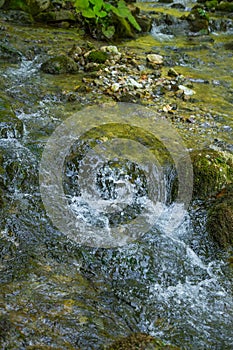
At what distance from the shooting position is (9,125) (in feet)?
17.3

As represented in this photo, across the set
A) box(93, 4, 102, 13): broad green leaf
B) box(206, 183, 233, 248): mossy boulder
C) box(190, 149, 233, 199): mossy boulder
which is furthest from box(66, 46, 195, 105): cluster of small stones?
box(206, 183, 233, 248): mossy boulder

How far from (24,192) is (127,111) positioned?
2729 millimetres

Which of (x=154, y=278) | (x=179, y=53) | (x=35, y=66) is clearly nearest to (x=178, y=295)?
(x=154, y=278)

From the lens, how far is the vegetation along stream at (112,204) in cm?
315

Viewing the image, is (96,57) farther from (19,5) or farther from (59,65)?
(19,5)

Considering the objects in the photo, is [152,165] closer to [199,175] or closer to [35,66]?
[199,175]

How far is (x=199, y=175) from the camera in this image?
191 inches

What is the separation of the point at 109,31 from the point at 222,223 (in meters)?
7.65

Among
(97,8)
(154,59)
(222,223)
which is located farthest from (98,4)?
(222,223)

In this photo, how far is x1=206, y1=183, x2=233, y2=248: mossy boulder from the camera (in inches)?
169

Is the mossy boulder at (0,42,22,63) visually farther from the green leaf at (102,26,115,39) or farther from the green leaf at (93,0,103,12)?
the green leaf at (102,26,115,39)

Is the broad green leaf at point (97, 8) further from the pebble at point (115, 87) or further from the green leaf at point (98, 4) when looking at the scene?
the pebble at point (115, 87)

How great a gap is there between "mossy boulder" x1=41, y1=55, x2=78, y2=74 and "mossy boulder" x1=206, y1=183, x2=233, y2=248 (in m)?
4.75

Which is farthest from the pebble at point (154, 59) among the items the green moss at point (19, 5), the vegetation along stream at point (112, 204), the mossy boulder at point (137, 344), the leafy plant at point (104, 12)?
the mossy boulder at point (137, 344)
